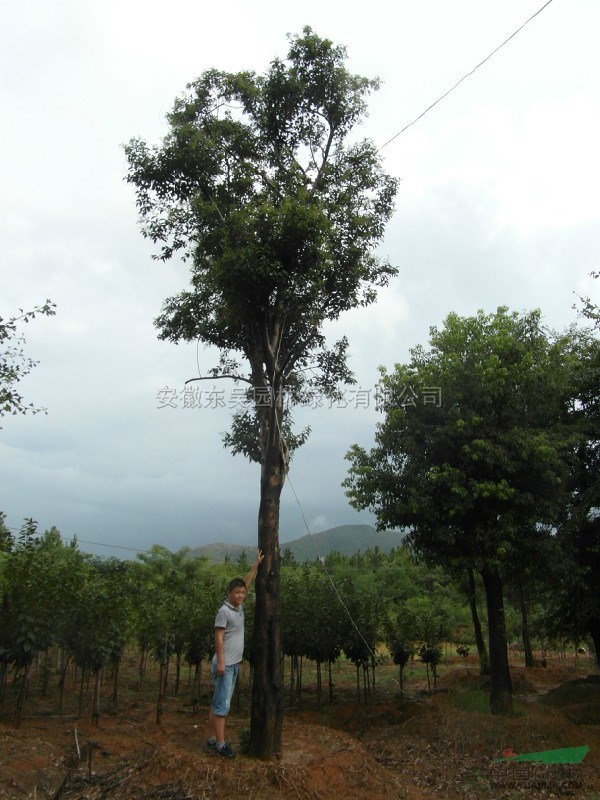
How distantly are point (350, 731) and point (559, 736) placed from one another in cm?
441

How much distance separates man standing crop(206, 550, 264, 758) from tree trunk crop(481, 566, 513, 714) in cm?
683

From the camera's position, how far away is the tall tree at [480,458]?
12.0 m

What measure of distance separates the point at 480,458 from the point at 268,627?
6.11m

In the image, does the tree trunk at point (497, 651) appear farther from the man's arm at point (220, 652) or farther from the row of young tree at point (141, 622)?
the man's arm at point (220, 652)

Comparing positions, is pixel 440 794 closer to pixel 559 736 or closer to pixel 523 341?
pixel 559 736

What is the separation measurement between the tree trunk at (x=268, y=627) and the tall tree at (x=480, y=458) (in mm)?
4236

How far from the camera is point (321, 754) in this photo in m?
7.74

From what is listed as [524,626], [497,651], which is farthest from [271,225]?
[524,626]

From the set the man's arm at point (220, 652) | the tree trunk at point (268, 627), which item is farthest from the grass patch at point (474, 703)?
the man's arm at point (220, 652)

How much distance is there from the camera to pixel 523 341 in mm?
13406

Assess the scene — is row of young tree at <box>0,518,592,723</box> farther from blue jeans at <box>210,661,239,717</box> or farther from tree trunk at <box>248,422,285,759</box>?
blue jeans at <box>210,661,239,717</box>

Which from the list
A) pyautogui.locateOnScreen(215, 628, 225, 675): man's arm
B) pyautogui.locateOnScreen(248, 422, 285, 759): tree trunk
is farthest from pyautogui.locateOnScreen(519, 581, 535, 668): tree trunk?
pyautogui.locateOnScreen(215, 628, 225, 675): man's arm

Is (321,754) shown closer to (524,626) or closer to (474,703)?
(474,703)

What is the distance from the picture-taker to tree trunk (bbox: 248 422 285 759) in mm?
7746
